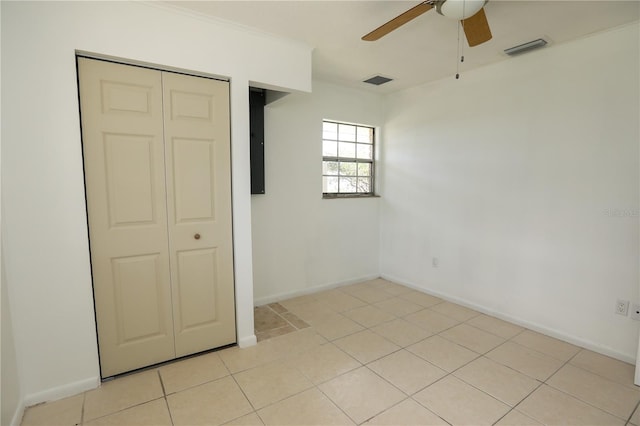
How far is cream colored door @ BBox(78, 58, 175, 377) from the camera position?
2045 mm

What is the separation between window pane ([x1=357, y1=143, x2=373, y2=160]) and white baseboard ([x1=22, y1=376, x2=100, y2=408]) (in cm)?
361

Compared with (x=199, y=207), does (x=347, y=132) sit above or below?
above

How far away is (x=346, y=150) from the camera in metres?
4.22

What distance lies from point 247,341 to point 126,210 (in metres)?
1.39

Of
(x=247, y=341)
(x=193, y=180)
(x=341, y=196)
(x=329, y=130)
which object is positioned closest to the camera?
(x=193, y=180)

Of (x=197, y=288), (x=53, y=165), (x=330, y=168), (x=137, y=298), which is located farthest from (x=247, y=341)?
(x=330, y=168)

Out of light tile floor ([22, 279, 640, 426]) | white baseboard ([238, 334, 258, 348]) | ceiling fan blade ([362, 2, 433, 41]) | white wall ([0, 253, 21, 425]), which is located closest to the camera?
white wall ([0, 253, 21, 425])

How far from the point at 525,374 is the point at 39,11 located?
3890 millimetres

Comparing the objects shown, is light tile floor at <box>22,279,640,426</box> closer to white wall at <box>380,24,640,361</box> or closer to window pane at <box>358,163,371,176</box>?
white wall at <box>380,24,640,361</box>

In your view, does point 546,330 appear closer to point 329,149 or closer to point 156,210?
point 329,149

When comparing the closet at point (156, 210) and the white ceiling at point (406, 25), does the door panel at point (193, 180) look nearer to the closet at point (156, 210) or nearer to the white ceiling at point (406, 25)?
the closet at point (156, 210)

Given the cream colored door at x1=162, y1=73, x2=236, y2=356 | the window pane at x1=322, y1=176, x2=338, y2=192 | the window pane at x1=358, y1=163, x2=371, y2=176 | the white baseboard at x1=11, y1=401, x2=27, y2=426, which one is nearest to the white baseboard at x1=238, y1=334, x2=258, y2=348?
the cream colored door at x1=162, y1=73, x2=236, y2=356

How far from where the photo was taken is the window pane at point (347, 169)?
4205 millimetres

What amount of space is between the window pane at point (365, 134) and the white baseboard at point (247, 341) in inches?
113
